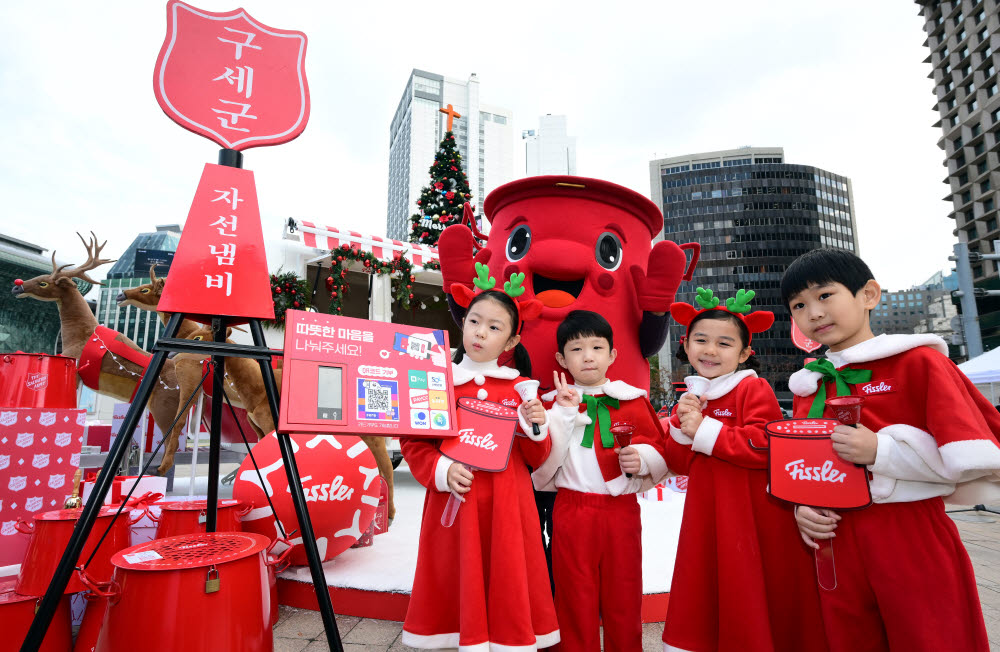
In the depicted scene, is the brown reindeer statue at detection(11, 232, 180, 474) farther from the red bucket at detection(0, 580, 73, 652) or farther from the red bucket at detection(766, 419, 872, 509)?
the red bucket at detection(766, 419, 872, 509)

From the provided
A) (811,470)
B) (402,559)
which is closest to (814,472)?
(811,470)

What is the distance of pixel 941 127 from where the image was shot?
127ft

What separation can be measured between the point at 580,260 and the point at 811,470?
1.78 metres

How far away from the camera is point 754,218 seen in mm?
57781

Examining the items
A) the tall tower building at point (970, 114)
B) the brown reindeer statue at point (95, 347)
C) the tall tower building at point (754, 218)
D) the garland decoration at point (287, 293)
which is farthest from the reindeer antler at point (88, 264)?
the tall tower building at point (754, 218)

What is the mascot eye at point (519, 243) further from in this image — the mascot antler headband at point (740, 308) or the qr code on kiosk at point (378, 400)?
the qr code on kiosk at point (378, 400)

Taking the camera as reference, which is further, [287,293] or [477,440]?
[287,293]

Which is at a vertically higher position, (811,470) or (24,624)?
(811,470)

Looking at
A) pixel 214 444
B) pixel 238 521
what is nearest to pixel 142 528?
pixel 238 521

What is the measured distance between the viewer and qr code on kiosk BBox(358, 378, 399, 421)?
181 cm

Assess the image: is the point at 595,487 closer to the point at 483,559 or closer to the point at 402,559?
the point at 483,559

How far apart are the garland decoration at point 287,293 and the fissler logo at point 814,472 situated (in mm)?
6740

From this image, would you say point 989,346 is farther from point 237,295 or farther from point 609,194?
point 237,295

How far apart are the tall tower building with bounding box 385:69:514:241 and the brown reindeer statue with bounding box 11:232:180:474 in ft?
80.2
